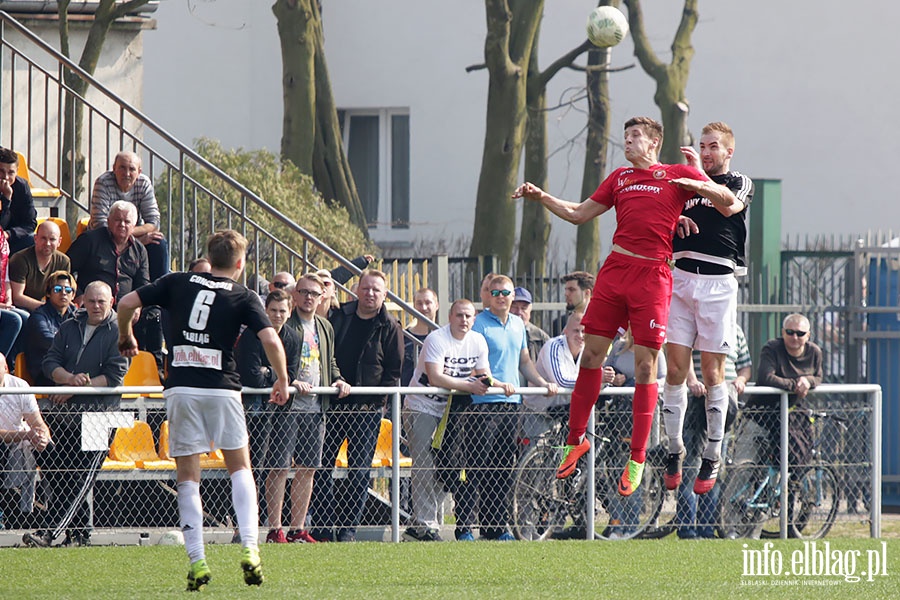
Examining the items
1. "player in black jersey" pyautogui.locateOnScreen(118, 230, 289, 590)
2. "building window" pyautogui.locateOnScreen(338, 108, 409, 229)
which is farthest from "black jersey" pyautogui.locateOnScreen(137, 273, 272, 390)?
"building window" pyautogui.locateOnScreen(338, 108, 409, 229)

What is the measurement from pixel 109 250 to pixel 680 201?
5361 mm

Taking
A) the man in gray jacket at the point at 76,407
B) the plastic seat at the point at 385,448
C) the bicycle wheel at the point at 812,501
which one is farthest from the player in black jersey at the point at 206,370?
the bicycle wheel at the point at 812,501

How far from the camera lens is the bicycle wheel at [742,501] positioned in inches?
493

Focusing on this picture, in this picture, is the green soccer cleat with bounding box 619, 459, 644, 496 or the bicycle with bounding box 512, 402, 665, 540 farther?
the bicycle with bounding box 512, 402, 665, 540

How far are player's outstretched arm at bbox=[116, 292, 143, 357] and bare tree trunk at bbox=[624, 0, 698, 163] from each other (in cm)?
1333

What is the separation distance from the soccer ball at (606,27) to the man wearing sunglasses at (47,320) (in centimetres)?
711

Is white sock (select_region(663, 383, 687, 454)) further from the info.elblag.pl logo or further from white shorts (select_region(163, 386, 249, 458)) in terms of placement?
white shorts (select_region(163, 386, 249, 458))

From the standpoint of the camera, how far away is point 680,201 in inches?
362

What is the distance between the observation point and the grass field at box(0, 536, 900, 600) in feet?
31.0

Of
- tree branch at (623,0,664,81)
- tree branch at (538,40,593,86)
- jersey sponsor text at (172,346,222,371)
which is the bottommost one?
jersey sponsor text at (172,346,222,371)

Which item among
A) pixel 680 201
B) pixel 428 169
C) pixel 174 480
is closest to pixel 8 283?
pixel 174 480

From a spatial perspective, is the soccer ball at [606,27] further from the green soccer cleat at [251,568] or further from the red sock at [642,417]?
the green soccer cleat at [251,568]

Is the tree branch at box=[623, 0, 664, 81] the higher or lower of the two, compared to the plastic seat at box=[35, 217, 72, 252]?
higher

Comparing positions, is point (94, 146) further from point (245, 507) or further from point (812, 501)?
point (245, 507)
